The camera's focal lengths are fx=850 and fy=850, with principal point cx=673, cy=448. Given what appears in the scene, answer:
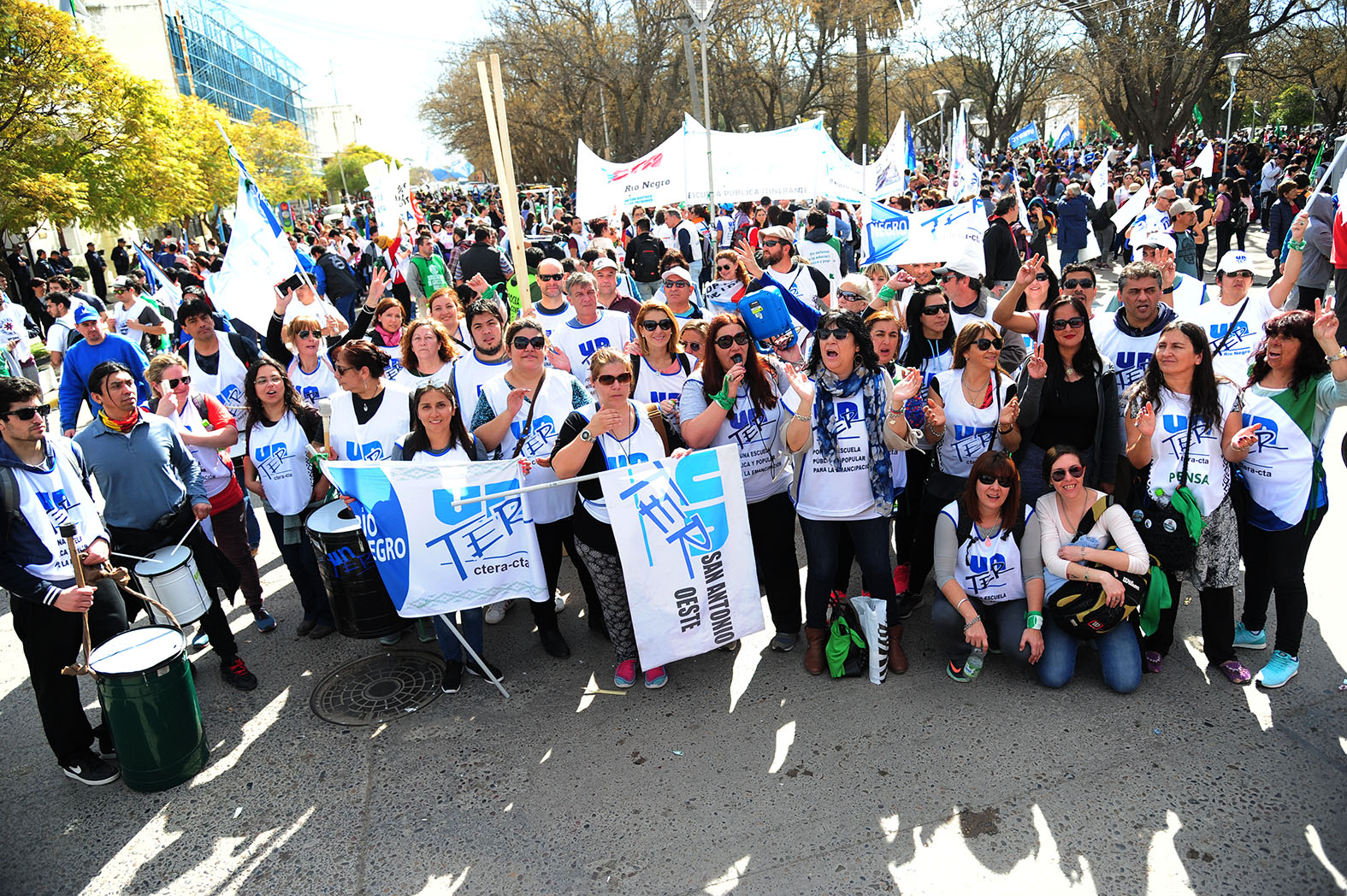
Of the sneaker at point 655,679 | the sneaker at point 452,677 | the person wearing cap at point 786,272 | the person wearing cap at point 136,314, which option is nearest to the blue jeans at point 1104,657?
the sneaker at point 655,679

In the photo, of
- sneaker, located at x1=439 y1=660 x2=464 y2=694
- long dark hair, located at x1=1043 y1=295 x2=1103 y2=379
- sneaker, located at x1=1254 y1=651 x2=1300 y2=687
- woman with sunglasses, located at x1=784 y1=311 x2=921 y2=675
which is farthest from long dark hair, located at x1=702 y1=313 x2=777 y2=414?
sneaker, located at x1=1254 y1=651 x2=1300 y2=687

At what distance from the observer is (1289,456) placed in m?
3.85

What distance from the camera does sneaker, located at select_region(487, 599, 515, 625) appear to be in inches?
209

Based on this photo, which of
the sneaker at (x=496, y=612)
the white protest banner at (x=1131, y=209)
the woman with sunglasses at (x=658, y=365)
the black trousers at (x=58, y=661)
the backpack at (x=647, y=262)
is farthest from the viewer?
the backpack at (x=647, y=262)

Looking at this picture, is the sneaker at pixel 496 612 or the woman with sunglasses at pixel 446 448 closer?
the woman with sunglasses at pixel 446 448

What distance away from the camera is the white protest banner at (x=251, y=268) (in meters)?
7.16

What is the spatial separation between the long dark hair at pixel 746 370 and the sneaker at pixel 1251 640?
8.74 ft

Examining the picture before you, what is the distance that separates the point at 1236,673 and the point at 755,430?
100 inches

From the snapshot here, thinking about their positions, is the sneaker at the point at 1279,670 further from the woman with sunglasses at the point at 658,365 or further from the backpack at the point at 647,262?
the backpack at the point at 647,262

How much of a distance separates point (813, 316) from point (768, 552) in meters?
1.55

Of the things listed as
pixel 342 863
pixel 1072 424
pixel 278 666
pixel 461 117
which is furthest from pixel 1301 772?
pixel 461 117

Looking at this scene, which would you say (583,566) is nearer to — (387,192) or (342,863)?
(342,863)

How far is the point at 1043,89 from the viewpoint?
51000 mm

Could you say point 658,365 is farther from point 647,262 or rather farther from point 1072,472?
point 647,262
